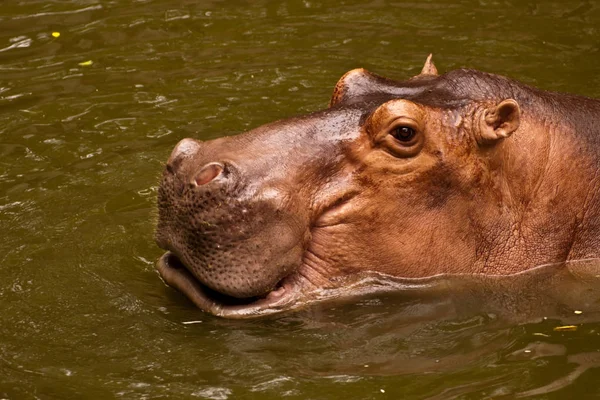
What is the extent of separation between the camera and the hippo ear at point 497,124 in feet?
21.7

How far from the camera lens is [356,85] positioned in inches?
275

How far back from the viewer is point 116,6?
12227 millimetres

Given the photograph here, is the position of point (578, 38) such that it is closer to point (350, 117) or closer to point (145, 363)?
point (350, 117)

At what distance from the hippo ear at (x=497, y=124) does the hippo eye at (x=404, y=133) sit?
16.7 inches

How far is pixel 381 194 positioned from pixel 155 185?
251cm

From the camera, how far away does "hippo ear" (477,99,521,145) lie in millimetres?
6629

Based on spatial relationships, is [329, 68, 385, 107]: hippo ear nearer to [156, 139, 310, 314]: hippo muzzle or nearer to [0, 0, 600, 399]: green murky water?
[156, 139, 310, 314]: hippo muzzle

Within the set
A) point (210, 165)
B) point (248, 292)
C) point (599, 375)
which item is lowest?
point (599, 375)

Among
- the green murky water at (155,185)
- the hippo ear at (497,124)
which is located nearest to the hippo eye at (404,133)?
the hippo ear at (497,124)

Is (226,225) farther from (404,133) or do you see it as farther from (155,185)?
(155,185)

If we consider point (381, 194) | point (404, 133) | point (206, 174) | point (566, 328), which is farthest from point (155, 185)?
point (566, 328)

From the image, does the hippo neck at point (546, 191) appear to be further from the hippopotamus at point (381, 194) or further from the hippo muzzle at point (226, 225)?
the hippo muzzle at point (226, 225)

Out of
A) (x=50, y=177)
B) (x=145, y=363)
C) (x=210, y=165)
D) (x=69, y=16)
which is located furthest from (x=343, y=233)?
(x=69, y=16)

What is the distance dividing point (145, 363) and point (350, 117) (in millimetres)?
1830
